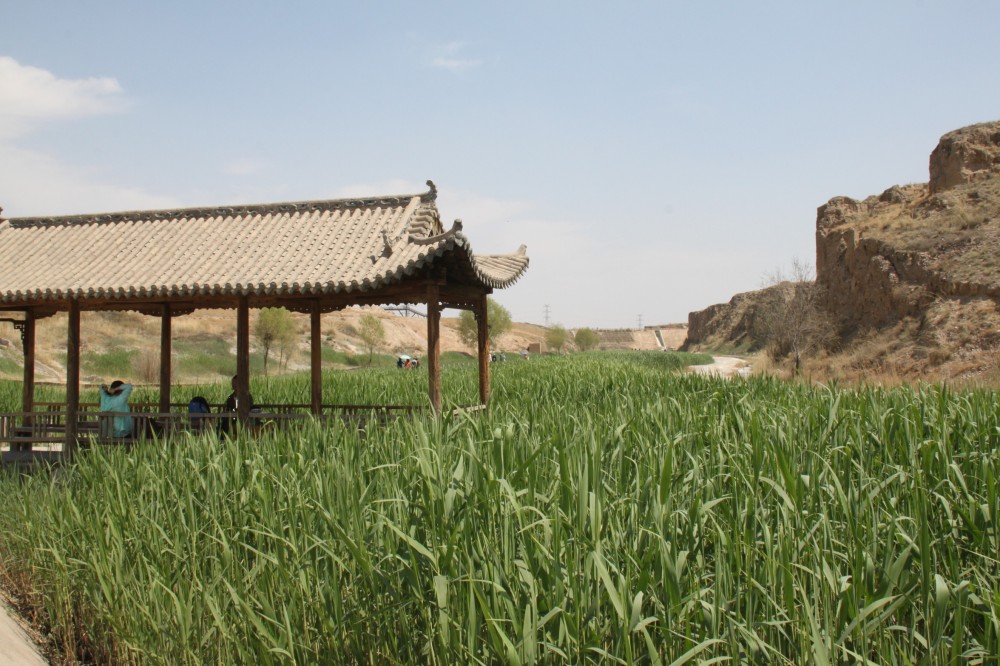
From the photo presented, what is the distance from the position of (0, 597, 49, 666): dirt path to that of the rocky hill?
1724 centimetres

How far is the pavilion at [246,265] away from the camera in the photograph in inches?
338

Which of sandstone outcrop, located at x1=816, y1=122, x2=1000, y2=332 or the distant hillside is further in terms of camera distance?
the distant hillside

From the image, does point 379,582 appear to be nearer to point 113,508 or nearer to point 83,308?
point 113,508

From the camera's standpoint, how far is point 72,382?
987cm

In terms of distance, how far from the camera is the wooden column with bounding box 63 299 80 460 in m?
9.65

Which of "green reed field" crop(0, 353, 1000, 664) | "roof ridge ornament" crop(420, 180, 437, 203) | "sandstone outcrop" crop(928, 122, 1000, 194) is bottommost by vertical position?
"green reed field" crop(0, 353, 1000, 664)

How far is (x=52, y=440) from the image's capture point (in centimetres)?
1003

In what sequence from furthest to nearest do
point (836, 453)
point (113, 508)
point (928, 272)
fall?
1. point (928, 272)
2. point (113, 508)
3. point (836, 453)

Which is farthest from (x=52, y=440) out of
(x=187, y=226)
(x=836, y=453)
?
(x=836, y=453)

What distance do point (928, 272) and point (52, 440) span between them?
21335 millimetres

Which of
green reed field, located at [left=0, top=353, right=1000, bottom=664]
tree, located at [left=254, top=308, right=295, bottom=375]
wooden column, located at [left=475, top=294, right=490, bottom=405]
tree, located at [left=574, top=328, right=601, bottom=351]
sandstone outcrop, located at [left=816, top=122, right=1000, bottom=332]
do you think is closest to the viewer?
green reed field, located at [left=0, top=353, right=1000, bottom=664]

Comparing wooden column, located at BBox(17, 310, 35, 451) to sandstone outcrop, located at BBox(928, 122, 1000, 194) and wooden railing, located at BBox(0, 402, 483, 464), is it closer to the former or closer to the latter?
wooden railing, located at BBox(0, 402, 483, 464)

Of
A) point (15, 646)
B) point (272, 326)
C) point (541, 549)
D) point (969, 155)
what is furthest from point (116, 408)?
point (272, 326)

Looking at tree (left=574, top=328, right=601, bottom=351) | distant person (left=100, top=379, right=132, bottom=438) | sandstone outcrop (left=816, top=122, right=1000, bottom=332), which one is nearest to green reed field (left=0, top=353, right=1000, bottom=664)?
distant person (left=100, top=379, right=132, bottom=438)
